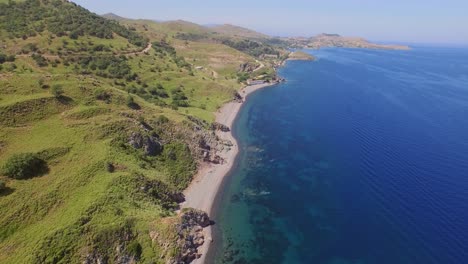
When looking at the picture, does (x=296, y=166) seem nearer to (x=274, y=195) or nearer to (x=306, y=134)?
(x=274, y=195)

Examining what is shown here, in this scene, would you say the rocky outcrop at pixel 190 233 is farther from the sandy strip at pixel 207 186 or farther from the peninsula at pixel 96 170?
the sandy strip at pixel 207 186

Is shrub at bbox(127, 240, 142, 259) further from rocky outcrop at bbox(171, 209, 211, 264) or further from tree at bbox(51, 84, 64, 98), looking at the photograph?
tree at bbox(51, 84, 64, 98)

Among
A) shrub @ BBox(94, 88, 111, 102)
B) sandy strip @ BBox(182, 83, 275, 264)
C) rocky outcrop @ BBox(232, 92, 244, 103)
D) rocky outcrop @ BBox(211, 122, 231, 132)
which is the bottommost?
rocky outcrop @ BBox(232, 92, 244, 103)

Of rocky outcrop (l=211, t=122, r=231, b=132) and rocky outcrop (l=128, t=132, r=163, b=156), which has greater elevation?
rocky outcrop (l=128, t=132, r=163, b=156)

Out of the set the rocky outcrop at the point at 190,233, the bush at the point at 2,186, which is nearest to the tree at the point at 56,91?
the bush at the point at 2,186

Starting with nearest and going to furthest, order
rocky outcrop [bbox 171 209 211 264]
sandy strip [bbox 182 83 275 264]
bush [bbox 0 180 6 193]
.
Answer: bush [bbox 0 180 6 193]
rocky outcrop [bbox 171 209 211 264]
sandy strip [bbox 182 83 275 264]

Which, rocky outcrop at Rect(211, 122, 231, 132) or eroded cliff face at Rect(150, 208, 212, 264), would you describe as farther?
rocky outcrop at Rect(211, 122, 231, 132)

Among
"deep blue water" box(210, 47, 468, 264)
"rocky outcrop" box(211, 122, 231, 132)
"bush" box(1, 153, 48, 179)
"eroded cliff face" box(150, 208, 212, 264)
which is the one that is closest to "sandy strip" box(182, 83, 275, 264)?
"eroded cliff face" box(150, 208, 212, 264)
